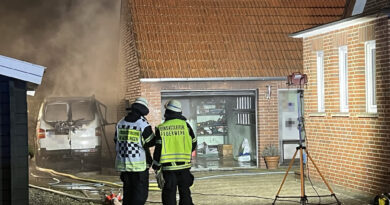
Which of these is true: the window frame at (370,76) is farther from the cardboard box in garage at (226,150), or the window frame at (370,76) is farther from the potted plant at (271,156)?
the cardboard box in garage at (226,150)

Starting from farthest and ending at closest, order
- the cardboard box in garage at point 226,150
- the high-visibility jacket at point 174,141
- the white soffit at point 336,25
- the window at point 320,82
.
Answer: the cardboard box in garage at point 226,150
the window at point 320,82
the white soffit at point 336,25
the high-visibility jacket at point 174,141

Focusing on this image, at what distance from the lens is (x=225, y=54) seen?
21172 mm

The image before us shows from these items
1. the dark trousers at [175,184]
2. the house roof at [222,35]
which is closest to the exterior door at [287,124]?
the house roof at [222,35]

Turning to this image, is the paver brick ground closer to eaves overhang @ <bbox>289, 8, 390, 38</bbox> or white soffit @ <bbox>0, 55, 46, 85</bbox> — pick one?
eaves overhang @ <bbox>289, 8, 390, 38</bbox>

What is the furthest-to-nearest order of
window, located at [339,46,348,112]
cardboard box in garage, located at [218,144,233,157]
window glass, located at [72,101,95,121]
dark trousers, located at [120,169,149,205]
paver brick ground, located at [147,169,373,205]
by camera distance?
cardboard box in garage, located at [218,144,233,157] < window glass, located at [72,101,95,121] < window, located at [339,46,348,112] < paver brick ground, located at [147,169,373,205] < dark trousers, located at [120,169,149,205]

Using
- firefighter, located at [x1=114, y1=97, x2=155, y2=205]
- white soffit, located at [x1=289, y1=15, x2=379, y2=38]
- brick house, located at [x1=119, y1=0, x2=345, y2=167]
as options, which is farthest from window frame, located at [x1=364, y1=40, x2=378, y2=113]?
brick house, located at [x1=119, y1=0, x2=345, y2=167]

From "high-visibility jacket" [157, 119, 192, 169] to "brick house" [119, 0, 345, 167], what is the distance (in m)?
9.17

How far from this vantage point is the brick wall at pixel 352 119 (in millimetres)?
13938

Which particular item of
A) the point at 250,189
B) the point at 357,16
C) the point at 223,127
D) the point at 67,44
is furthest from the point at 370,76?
the point at 67,44

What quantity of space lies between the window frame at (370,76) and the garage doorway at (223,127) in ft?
22.2

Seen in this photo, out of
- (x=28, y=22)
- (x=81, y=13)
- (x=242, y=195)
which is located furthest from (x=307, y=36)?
(x=28, y=22)

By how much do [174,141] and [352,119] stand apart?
18.5ft

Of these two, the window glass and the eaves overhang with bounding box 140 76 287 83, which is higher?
the eaves overhang with bounding box 140 76 287 83

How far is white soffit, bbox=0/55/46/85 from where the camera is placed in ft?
35.8
